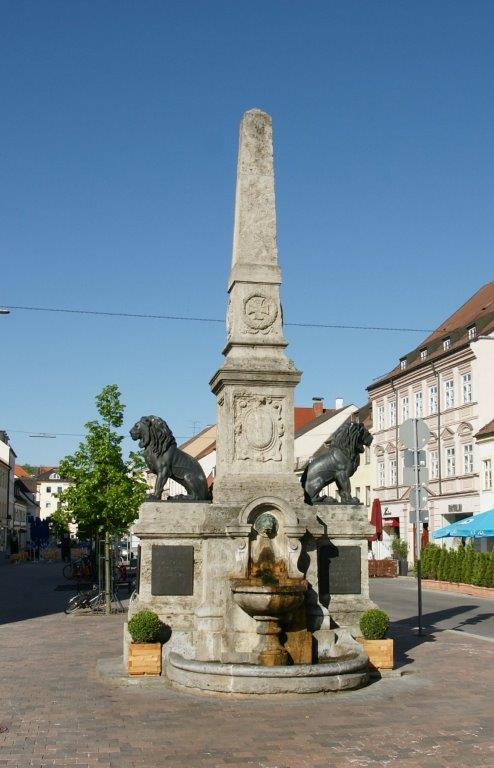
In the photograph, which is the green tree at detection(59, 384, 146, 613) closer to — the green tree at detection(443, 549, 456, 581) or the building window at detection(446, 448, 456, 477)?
the green tree at detection(443, 549, 456, 581)

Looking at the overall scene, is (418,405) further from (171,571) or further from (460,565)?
(171,571)

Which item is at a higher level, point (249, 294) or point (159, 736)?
point (249, 294)

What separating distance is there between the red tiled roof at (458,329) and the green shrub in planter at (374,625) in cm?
3161

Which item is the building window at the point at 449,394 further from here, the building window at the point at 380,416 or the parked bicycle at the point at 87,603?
the parked bicycle at the point at 87,603

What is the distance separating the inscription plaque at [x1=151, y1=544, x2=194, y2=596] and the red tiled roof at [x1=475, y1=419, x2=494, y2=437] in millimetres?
30032

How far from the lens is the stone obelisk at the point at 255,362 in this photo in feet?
38.0

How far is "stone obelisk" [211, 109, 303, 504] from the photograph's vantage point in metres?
11.6

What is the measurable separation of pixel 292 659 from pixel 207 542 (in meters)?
1.77

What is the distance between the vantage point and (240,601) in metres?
10.4

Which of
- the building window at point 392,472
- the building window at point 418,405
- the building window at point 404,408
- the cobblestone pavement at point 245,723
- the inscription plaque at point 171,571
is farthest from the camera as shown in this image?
the building window at point 392,472

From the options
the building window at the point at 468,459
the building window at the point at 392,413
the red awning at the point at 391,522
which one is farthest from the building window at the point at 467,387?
the red awning at the point at 391,522

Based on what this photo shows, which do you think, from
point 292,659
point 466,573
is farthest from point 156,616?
point 466,573

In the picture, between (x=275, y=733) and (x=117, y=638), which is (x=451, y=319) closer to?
(x=117, y=638)

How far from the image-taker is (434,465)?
4512cm
